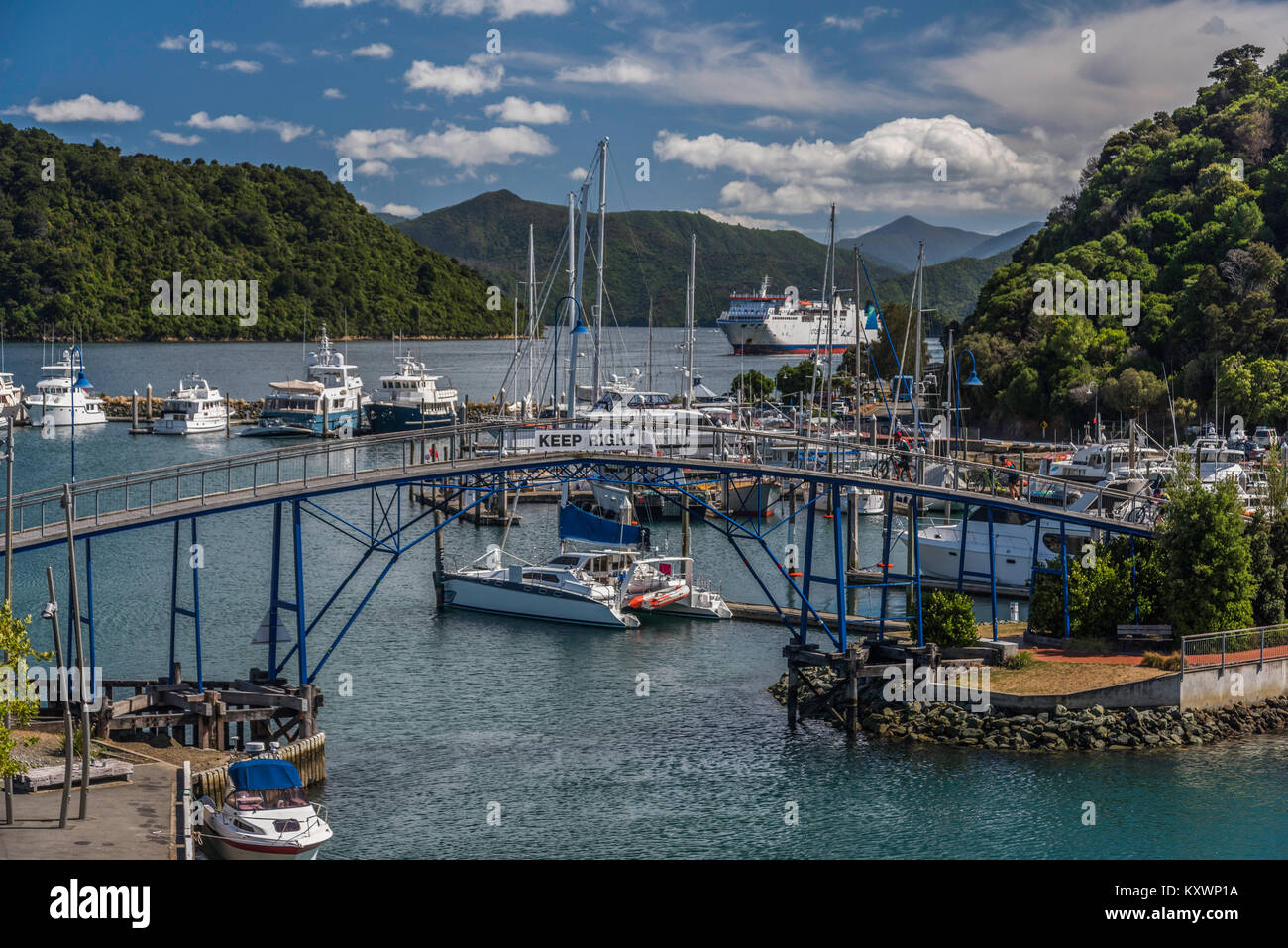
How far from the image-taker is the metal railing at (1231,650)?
3775cm

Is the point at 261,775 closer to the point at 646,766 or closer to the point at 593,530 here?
the point at 646,766

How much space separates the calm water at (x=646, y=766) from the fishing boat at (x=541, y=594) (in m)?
0.69

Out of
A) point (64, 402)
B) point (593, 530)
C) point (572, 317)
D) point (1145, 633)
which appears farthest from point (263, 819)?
point (64, 402)

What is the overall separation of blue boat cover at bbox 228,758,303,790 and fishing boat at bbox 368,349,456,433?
89.0m

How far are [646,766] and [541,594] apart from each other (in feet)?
55.7

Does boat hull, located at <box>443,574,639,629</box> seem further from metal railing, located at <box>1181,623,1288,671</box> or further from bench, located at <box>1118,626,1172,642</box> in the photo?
metal railing, located at <box>1181,623,1288,671</box>

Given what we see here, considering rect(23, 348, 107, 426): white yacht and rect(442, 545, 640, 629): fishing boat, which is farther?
rect(23, 348, 107, 426): white yacht

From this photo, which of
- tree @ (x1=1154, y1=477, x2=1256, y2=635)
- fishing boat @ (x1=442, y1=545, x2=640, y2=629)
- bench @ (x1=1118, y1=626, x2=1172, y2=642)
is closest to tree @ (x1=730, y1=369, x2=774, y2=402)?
fishing boat @ (x1=442, y1=545, x2=640, y2=629)

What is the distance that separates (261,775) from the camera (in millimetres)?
28266

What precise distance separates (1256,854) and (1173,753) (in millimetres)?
5332

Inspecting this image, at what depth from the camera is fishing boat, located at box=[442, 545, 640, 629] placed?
2032 inches

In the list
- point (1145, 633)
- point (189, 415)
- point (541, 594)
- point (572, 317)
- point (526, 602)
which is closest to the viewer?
point (1145, 633)

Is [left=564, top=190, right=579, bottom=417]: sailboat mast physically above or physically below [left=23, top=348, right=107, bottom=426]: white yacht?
above

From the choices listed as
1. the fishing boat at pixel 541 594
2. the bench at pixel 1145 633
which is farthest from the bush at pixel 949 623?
the fishing boat at pixel 541 594
